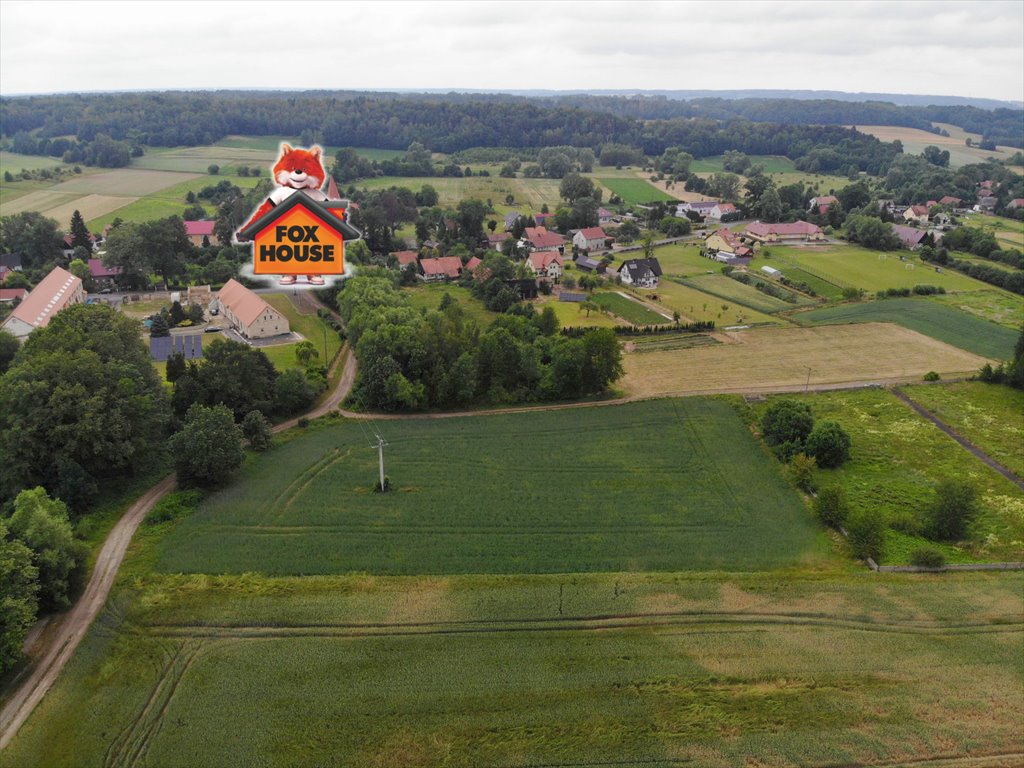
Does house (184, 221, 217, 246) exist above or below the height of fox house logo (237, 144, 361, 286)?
below

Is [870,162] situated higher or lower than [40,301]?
higher

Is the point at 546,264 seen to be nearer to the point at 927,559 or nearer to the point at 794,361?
the point at 794,361

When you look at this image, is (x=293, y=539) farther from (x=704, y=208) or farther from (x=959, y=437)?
(x=704, y=208)

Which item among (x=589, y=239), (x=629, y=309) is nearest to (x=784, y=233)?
(x=589, y=239)

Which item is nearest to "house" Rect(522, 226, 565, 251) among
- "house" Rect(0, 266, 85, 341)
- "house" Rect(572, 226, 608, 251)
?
"house" Rect(572, 226, 608, 251)

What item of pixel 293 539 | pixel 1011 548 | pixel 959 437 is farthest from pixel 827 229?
pixel 293 539

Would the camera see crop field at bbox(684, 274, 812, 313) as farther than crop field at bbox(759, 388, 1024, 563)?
Yes

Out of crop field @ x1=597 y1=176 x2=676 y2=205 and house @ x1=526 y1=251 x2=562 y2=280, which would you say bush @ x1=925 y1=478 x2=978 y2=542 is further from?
crop field @ x1=597 y1=176 x2=676 y2=205
